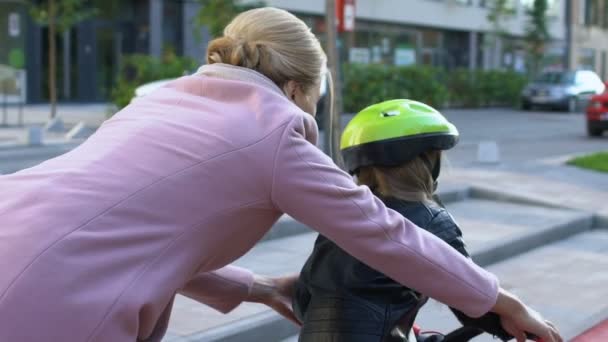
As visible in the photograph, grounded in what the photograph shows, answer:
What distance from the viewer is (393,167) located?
232 cm

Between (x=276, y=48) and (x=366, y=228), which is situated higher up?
(x=276, y=48)

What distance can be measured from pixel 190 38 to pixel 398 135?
2547 cm

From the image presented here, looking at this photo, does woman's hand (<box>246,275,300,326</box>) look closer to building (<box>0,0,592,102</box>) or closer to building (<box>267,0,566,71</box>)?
building (<box>0,0,592,102</box>)

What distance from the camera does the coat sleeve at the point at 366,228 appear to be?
1797mm

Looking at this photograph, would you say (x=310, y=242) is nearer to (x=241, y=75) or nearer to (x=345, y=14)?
(x=241, y=75)

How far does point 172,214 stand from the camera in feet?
5.69

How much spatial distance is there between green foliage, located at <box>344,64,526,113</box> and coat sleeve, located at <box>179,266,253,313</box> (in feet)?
71.1

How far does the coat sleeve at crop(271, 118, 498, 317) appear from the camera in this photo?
1797mm

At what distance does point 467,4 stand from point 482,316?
38800 millimetres

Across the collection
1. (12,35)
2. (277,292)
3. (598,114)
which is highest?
(12,35)

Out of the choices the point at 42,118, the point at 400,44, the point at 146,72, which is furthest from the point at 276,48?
the point at 400,44

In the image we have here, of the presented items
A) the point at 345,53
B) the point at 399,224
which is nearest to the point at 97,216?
the point at 399,224

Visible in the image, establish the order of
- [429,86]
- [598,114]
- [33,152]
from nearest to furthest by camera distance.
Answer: [33,152], [598,114], [429,86]

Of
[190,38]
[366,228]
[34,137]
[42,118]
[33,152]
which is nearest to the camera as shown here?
[366,228]
